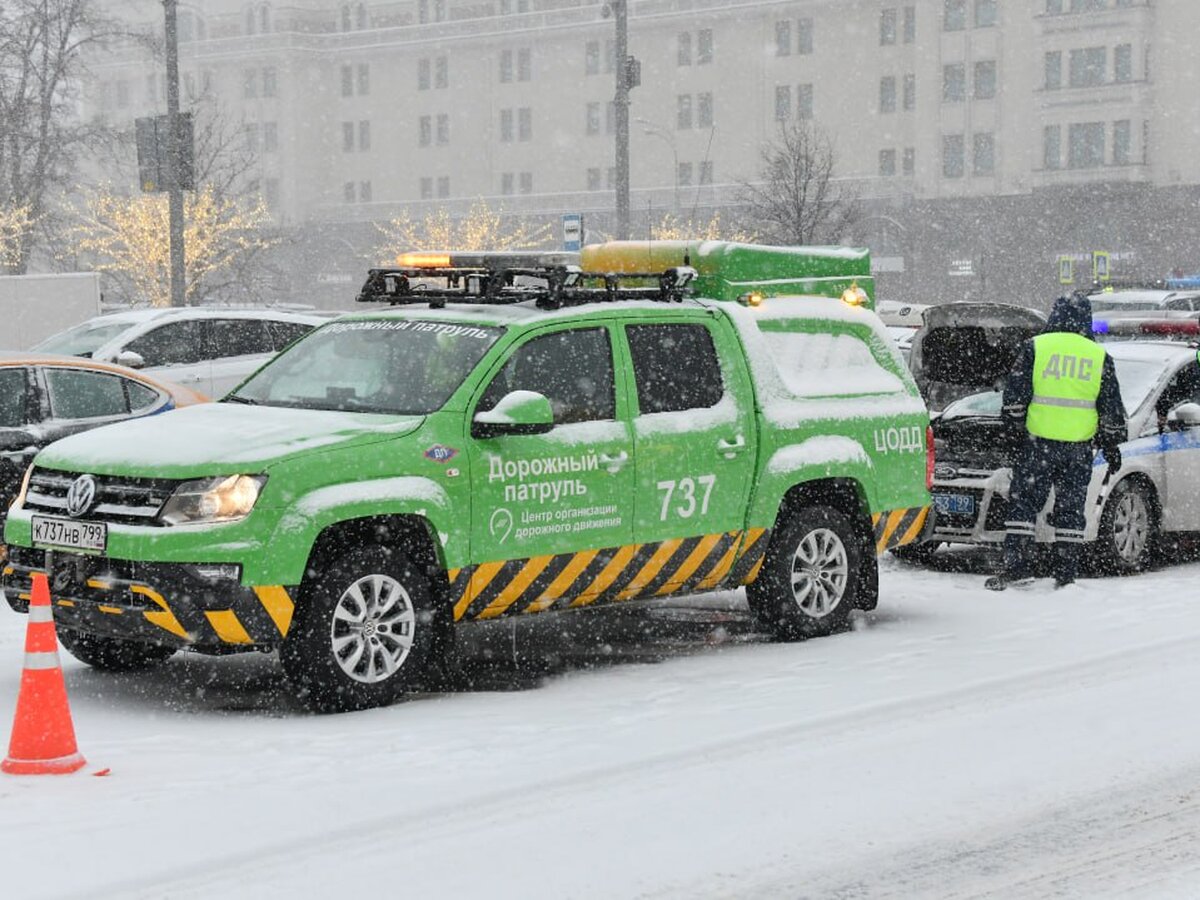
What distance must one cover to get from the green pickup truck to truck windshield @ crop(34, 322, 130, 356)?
28.4ft

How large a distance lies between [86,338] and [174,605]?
11.5 metres

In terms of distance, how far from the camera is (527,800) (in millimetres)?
6570

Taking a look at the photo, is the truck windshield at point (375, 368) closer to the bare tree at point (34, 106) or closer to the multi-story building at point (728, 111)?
the bare tree at point (34, 106)

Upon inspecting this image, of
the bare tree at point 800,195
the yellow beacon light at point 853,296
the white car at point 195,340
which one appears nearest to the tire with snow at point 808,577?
the yellow beacon light at point 853,296

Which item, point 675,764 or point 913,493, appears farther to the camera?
point 913,493

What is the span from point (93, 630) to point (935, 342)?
27.8 feet

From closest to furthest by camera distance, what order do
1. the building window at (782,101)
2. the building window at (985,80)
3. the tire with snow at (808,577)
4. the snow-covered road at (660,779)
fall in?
the snow-covered road at (660,779)
the tire with snow at (808,577)
the building window at (985,80)
the building window at (782,101)

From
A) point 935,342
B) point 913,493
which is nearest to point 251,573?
point 913,493

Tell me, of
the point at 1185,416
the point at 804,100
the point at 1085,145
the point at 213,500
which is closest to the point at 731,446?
the point at 213,500

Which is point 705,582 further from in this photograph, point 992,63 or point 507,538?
point 992,63

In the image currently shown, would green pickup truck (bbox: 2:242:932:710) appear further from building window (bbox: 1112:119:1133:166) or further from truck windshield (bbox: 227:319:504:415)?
building window (bbox: 1112:119:1133:166)

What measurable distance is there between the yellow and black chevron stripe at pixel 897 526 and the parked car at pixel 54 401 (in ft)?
16.8

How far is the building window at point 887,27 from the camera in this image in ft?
266

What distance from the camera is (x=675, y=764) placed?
7.11 m
